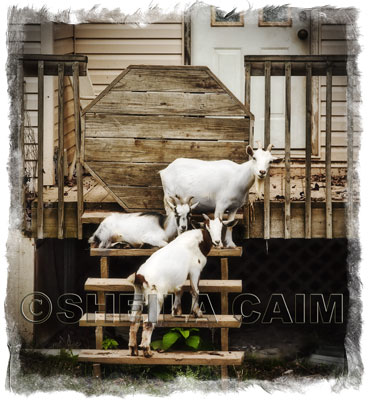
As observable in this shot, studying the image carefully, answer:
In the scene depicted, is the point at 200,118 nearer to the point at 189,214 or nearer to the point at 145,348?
the point at 189,214

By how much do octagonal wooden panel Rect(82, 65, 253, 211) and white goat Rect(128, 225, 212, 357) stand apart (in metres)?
0.77

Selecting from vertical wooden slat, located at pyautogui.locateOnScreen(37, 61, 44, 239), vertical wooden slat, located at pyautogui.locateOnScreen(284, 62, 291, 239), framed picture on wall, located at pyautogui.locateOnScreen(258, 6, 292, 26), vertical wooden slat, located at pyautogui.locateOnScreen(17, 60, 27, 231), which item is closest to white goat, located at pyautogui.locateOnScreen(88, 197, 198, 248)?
vertical wooden slat, located at pyautogui.locateOnScreen(37, 61, 44, 239)

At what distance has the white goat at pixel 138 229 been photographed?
6.54m

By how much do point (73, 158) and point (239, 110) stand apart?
9.22 ft

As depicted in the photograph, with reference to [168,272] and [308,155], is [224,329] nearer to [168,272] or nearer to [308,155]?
[168,272]

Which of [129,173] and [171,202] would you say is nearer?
[171,202]

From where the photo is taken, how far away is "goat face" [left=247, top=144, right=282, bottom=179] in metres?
6.28

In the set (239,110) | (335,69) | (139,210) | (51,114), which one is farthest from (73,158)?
(335,69)

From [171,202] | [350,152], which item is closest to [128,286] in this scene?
[171,202]

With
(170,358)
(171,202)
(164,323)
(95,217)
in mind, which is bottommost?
(170,358)

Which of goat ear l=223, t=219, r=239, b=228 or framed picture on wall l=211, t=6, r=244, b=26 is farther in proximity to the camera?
framed picture on wall l=211, t=6, r=244, b=26

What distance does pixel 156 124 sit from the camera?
21.7 feet

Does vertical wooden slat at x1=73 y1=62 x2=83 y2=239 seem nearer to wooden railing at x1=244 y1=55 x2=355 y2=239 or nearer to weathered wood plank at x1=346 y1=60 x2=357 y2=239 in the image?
wooden railing at x1=244 y1=55 x2=355 y2=239

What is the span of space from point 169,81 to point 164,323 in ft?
6.71
